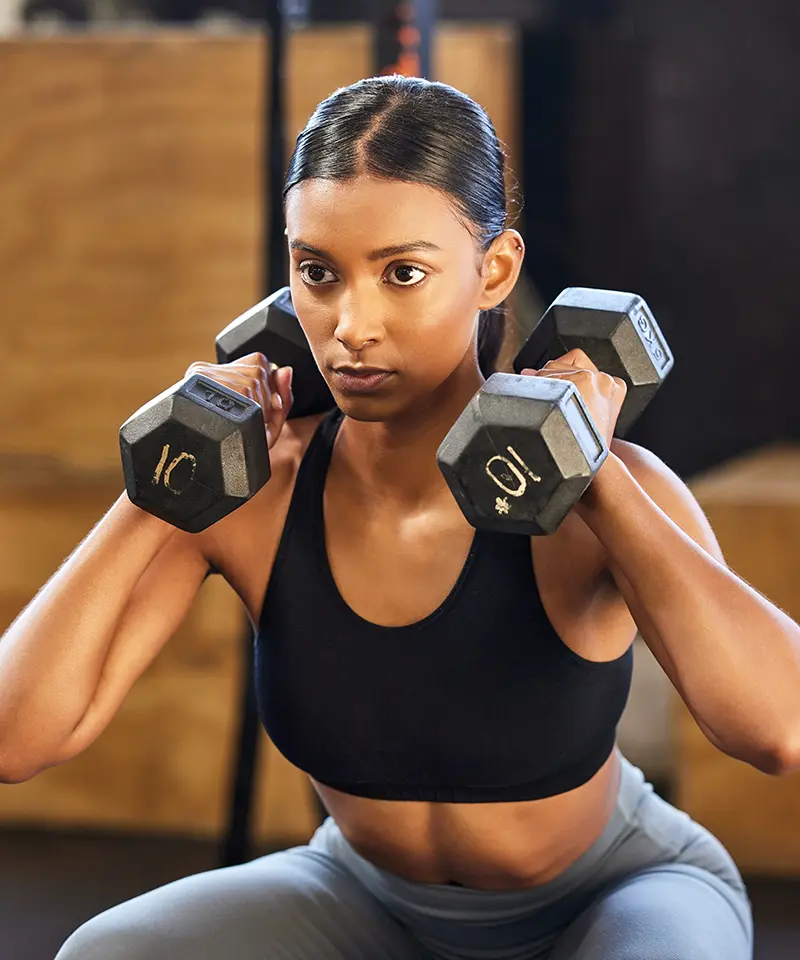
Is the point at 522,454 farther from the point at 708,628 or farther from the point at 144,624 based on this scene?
the point at 144,624

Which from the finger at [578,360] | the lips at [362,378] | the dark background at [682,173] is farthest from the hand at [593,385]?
the dark background at [682,173]

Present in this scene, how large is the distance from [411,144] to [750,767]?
4.72ft

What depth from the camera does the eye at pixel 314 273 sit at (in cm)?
104

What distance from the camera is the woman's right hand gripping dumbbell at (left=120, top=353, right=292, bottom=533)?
102 cm

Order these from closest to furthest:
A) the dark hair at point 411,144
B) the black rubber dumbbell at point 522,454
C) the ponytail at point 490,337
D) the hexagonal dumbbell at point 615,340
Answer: the black rubber dumbbell at point 522,454 < the dark hair at point 411,144 < the hexagonal dumbbell at point 615,340 < the ponytail at point 490,337

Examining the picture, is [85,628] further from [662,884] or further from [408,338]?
[662,884]

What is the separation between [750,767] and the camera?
2156 mm

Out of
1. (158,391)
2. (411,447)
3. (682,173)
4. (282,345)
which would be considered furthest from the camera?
(682,173)

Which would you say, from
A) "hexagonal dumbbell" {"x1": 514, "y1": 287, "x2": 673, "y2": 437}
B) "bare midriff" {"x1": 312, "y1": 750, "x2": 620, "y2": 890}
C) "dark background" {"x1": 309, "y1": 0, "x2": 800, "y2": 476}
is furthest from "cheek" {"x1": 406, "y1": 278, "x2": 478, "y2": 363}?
"dark background" {"x1": 309, "y1": 0, "x2": 800, "y2": 476}

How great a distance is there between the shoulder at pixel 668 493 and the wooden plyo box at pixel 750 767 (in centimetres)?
110

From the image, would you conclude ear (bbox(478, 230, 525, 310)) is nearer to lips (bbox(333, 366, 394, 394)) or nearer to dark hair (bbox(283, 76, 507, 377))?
dark hair (bbox(283, 76, 507, 377))

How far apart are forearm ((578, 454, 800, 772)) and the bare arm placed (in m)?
0.37

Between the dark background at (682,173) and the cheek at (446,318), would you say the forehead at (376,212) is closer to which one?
the cheek at (446,318)

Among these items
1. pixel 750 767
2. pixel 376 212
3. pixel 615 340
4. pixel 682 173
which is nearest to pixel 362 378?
pixel 376 212
